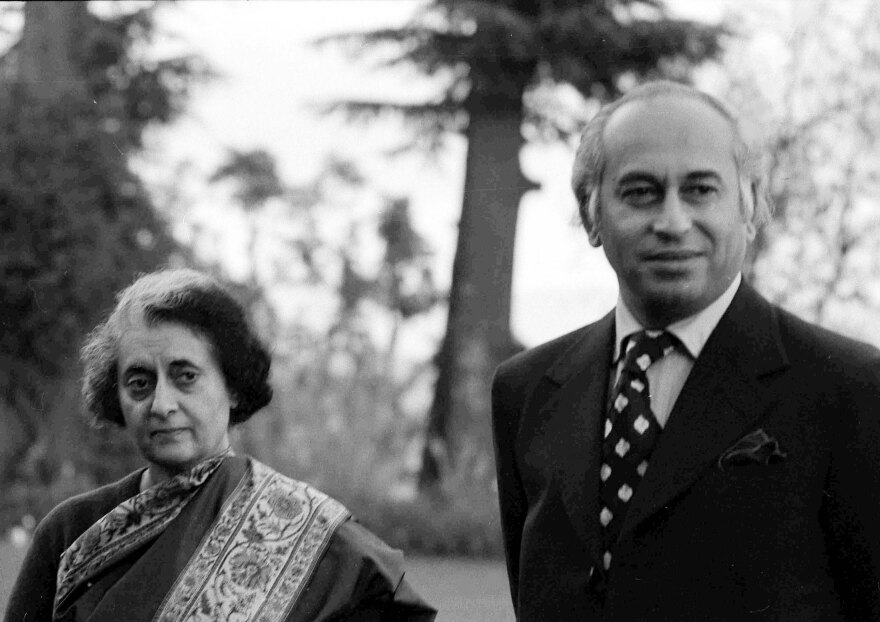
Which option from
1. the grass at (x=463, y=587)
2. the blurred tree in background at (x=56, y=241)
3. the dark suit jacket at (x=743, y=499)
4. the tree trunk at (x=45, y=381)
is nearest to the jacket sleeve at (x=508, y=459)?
the dark suit jacket at (x=743, y=499)

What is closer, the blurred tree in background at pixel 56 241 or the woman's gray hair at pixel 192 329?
the woman's gray hair at pixel 192 329

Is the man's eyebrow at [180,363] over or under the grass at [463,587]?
over

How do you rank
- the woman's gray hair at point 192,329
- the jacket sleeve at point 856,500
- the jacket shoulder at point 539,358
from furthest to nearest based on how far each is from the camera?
the woman's gray hair at point 192,329 < the jacket shoulder at point 539,358 < the jacket sleeve at point 856,500

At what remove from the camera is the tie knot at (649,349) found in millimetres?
2748

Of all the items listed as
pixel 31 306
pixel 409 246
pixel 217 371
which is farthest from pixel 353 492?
pixel 217 371

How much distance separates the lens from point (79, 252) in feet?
42.6

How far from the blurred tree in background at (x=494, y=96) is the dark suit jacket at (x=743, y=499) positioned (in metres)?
12.8

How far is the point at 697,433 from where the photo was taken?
268cm

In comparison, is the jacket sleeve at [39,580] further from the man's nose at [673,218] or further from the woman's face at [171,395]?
the man's nose at [673,218]

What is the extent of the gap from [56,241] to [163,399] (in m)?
10.2

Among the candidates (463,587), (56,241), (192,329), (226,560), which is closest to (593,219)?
(192,329)

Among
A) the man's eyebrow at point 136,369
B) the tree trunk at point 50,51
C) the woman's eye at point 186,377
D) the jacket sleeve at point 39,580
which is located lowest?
the jacket sleeve at point 39,580

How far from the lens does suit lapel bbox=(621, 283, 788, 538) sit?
8.71 ft

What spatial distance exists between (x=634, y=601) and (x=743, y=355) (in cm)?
49
